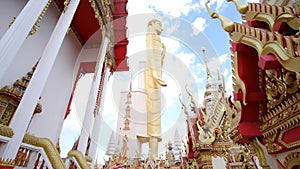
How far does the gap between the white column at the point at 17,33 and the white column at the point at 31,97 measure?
1.72ft

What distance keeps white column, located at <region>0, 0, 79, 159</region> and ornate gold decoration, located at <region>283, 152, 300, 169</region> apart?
2644mm

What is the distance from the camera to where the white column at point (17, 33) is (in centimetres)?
214

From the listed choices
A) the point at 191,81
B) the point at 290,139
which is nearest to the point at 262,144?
the point at 290,139

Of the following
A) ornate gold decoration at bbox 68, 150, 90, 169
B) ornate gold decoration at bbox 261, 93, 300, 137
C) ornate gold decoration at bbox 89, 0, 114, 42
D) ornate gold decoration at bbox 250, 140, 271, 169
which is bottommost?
ornate gold decoration at bbox 250, 140, 271, 169

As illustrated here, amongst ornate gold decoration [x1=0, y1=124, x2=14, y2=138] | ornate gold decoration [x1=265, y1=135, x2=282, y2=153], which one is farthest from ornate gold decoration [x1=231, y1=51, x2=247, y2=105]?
ornate gold decoration [x1=0, y1=124, x2=14, y2=138]

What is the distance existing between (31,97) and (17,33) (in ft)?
2.81

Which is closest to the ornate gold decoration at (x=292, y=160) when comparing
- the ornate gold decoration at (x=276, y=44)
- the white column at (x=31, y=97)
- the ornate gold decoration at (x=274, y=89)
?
the ornate gold decoration at (x=274, y=89)

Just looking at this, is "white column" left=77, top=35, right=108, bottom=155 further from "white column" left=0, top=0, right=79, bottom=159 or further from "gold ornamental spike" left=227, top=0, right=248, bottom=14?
"gold ornamental spike" left=227, top=0, right=248, bottom=14

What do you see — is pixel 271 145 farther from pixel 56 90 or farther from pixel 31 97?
pixel 56 90

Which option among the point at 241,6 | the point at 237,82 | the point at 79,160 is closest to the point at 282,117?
the point at 237,82

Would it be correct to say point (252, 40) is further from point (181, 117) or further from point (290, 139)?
point (181, 117)

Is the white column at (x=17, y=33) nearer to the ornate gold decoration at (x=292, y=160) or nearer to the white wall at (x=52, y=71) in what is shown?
the white wall at (x=52, y=71)

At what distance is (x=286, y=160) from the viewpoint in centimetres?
122

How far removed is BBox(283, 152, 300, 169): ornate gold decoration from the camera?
43.3 inches
